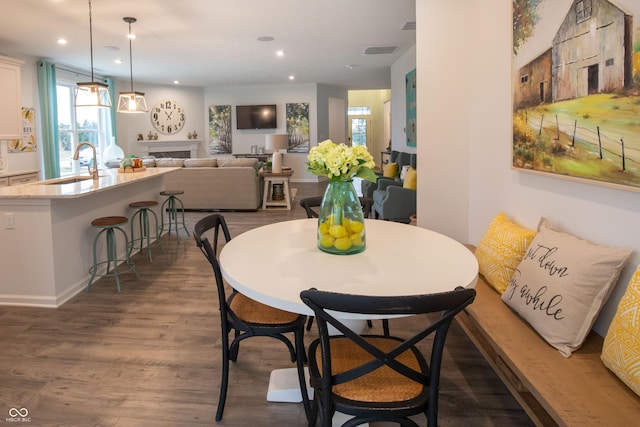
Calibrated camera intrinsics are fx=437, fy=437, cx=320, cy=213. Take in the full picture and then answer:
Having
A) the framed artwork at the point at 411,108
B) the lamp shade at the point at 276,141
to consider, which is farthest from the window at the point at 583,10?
the lamp shade at the point at 276,141

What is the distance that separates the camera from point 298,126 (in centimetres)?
1125

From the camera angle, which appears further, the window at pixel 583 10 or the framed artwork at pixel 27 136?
the framed artwork at pixel 27 136

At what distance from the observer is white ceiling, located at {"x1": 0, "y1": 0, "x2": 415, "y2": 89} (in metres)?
4.67

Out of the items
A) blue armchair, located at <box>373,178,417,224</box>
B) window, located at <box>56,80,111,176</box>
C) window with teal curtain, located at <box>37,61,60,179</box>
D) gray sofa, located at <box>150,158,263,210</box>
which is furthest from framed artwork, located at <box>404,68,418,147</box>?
window with teal curtain, located at <box>37,61,60,179</box>

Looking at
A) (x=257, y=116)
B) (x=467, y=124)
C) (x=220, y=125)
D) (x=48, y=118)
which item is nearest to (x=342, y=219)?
(x=467, y=124)

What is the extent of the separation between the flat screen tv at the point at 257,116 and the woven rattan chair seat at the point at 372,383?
10103mm

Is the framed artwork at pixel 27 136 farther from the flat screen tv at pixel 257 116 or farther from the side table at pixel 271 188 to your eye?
the flat screen tv at pixel 257 116

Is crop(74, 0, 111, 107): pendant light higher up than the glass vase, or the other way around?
crop(74, 0, 111, 107): pendant light

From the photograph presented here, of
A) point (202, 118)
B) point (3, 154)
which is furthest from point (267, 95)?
point (3, 154)

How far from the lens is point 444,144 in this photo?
Result: 3311 mm

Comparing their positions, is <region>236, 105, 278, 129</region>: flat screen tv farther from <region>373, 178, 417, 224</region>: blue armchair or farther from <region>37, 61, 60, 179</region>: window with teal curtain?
<region>373, 178, 417, 224</region>: blue armchair

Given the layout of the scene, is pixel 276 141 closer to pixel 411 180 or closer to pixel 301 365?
pixel 411 180

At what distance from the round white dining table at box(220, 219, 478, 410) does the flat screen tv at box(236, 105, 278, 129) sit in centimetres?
924

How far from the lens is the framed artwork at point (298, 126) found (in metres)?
11.2
